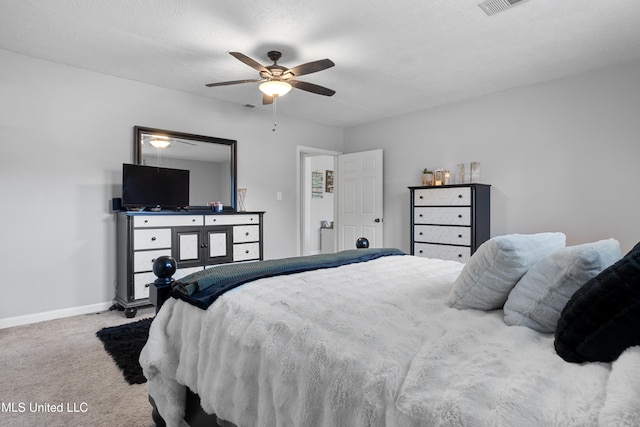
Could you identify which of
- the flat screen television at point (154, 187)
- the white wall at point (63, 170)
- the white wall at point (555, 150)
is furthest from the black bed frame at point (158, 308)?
the white wall at point (555, 150)

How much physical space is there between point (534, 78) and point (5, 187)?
530cm

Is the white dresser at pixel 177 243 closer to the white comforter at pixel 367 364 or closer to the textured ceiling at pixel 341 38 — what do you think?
the textured ceiling at pixel 341 38

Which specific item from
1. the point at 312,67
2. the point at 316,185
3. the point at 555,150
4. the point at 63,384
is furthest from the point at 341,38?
the point at 316,185

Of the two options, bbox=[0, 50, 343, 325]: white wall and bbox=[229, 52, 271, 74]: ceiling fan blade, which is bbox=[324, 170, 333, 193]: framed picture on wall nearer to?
A: bbox=[0, 50, 343, 325]: white wall

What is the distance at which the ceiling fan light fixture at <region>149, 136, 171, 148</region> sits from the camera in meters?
3.97

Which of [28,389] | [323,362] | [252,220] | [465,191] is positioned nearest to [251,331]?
[323,362]

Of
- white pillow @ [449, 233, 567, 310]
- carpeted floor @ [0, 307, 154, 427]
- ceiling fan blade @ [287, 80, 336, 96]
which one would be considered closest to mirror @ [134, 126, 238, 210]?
ceiling fan blade @ [287, 80, 336, 96]

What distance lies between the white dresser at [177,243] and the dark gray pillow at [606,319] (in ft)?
11.4

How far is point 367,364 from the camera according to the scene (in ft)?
2.97

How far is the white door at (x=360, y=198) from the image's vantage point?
537 centimetres

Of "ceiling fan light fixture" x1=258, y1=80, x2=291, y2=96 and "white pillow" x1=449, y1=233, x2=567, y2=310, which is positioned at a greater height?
"ceiling fan light fixture" x1=258, y1=80, x2=291, y2=96

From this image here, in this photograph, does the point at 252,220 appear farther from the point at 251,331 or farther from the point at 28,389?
the point at 251,331

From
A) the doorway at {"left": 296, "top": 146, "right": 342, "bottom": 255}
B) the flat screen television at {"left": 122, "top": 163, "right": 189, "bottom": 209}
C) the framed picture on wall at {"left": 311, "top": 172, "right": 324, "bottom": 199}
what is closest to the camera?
the flat screen television at {"left": 122, "top": 163, "right": 189, "bottom": 209}

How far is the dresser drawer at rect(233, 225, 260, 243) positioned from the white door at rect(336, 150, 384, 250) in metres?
1.83
